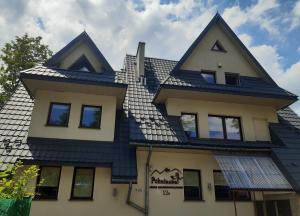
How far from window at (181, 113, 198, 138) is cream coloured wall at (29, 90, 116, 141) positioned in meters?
3.56

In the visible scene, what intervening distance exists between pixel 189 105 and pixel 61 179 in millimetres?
7043

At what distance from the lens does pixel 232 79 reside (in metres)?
14.6

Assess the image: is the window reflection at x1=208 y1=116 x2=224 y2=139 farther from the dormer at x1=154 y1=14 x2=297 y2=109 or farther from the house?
the dormer at x1=154 y1=14 x2=297 y2=109

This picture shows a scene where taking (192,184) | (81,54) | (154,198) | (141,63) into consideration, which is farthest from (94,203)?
(141,63)

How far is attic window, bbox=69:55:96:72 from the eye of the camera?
1265 cm

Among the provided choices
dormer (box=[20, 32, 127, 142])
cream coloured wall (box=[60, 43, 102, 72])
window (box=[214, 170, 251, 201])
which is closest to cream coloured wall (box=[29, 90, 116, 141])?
dormer (box=[20, 32, 127, 142])

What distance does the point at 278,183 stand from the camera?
33.3ft

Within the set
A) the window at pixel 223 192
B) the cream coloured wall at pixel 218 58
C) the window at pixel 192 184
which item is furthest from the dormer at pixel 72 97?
the window at pixel 223 192

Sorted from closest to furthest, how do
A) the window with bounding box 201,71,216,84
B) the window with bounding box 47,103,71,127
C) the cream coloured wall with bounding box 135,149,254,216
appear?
1. the cream coloured wall with bounding box 135,149,254,216
2. the window with bounding box 47,103,71,127
3. the window with bounding box 201,71,216,84

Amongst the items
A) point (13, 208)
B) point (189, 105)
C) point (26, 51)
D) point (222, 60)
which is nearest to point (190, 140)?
point (189, 105)

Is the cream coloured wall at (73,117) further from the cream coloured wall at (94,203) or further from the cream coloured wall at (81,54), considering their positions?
the cream coloured wall at (81,54)

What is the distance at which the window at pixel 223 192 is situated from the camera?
439 inches

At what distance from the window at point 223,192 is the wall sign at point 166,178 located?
178 centimetres

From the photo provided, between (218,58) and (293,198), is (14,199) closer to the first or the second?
(293,198)
